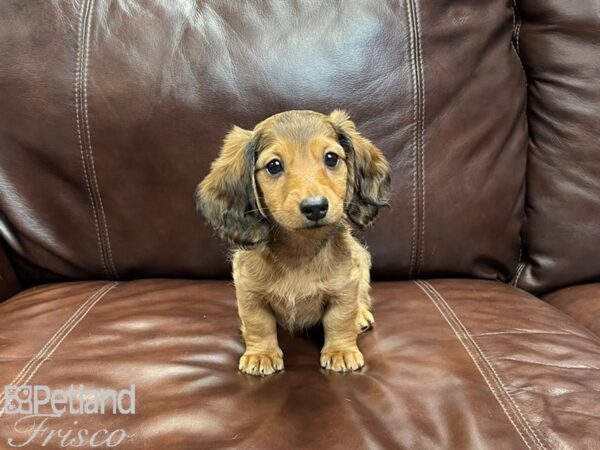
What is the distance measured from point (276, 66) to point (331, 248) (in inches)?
22.9

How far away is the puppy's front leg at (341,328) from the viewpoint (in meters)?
1.31

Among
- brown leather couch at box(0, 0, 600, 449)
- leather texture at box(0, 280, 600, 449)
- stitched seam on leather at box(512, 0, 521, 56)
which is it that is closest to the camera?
leather texture at box(0, 280, 600, 449)

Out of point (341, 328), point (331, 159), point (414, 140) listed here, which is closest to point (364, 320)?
point (341, 328)

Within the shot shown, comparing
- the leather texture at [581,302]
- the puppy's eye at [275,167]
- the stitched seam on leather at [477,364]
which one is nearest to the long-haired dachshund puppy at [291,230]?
the puppy's eye at [275,167]

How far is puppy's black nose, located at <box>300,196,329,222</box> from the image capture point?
3.71 feet

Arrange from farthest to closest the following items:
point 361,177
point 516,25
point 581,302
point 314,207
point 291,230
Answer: point 516,25 < point 581,302 < point 361,177 < point 291,230 < point 314,207

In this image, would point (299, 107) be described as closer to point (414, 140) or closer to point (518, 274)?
point (414, 140)

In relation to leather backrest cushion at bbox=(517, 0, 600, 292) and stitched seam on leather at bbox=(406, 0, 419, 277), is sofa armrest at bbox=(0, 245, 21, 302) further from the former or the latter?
leather backrest cushion at bbox=(517, 0, 600, 292)

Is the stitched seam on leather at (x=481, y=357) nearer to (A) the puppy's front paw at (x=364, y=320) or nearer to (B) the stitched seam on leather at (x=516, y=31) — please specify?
(A) the puppy's front paw at (x=364, y=320)

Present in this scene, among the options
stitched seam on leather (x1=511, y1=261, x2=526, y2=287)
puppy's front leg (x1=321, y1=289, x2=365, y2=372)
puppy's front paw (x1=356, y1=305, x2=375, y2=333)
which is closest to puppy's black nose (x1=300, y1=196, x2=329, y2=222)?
puppy's front leg (x1=321, y1=289, x2=365, y2=372)

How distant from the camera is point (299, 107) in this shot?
1642 mm

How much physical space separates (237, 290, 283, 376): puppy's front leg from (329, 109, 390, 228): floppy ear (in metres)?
0.30

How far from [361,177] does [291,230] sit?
0.24 metres

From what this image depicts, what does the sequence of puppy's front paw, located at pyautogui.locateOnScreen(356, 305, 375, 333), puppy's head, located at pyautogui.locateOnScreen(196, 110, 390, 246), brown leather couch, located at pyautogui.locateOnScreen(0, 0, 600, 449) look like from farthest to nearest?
brown leather couch, located at pyautogui.locateOnScreen(0, 0, 600, 449), puppy's front paw, located at pyautogui.locateOnScreen(356, 305, 375, 333), puppy's head, located at pyautogui.locateOnScreen(196, 110, 390, 246)
